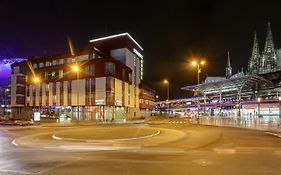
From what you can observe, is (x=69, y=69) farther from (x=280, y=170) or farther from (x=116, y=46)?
(x=280, y=170)

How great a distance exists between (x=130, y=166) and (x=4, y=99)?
132990 millimetres

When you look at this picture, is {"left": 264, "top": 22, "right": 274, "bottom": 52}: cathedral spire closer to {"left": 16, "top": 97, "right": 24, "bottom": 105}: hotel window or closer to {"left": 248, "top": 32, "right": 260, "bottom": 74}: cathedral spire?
{"left": 248, "top": 32, "right": 260, "bottom": 74}: cathedral spire

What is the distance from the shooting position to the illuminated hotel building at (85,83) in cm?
6825

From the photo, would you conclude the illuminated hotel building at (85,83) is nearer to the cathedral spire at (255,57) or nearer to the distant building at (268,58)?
the distant building at (268,58)

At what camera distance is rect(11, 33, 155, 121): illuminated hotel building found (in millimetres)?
68250

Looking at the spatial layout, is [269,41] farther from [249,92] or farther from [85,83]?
[85,83]

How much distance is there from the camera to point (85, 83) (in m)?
70.2

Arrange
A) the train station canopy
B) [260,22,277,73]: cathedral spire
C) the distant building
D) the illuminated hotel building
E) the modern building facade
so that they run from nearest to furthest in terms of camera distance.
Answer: the illuminated hotel building
the train station canopy
the modern building facade
[260,22,277,73]: cathedral spire
the distant building

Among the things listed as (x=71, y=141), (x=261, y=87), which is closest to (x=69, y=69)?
(x=71, y=141)

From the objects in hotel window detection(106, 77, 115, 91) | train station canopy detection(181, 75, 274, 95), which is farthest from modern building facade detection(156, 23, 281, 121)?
hotel window detection(106, 77, 115, 91)

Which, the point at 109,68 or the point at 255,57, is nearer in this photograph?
the point at 109,68

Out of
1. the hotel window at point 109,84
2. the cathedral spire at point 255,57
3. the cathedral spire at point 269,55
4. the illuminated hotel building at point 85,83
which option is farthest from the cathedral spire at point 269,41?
the hotel window at point 109,84

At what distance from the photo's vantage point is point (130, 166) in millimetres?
11367

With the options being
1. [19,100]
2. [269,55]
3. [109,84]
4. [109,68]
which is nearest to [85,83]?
[109,84]
